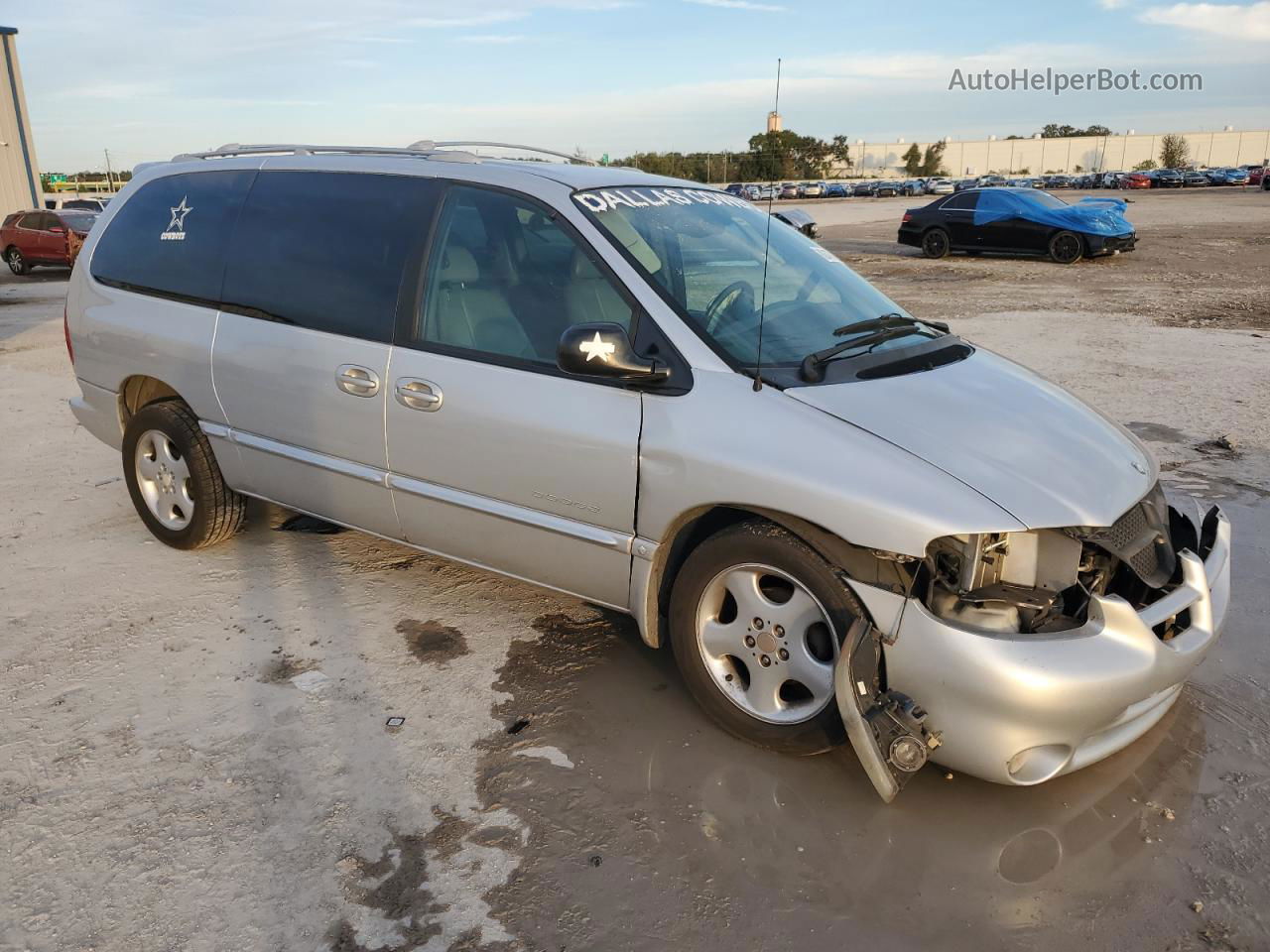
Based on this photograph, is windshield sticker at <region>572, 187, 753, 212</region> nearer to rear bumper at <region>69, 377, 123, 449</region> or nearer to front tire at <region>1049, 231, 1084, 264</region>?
rear bumper at <region>69, 377, 123, 449</region>

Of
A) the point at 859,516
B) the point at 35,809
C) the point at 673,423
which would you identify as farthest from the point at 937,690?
the point at 35,809

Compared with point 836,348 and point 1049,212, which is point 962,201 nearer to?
point 1049,212

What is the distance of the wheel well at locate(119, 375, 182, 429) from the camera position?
4699 mm

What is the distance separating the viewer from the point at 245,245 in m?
4.22

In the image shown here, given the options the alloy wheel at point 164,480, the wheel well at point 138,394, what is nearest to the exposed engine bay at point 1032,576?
the alloy wheel at point 164,480

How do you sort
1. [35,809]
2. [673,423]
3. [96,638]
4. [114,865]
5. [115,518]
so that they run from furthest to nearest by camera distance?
[115,518] → [96,638] → [673,423] → [35,809] → [114,865]

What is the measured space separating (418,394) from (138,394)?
2127 mm

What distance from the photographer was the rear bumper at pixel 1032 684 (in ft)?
8.30

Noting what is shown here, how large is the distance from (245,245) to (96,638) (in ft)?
5.82

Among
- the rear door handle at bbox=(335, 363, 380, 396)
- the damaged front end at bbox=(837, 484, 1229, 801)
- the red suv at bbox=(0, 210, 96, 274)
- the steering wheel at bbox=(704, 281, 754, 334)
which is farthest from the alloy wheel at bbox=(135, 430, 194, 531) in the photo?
the red suv at bbox=(0, 210, 96, 274)

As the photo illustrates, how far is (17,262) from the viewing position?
21984 mm

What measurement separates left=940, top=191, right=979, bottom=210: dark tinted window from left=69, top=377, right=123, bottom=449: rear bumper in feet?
63.2

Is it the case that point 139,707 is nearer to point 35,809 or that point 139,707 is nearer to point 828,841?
point 35,809

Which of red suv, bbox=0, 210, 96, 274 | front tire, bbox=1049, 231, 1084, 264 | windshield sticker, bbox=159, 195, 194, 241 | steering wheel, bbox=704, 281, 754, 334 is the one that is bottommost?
red suv, bbox=0, 210, 96, 274
